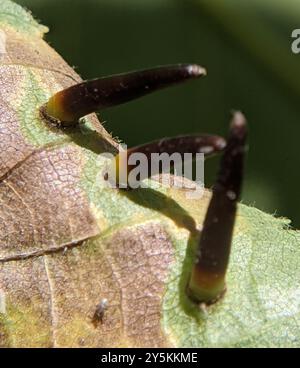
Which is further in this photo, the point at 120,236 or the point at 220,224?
the point at 120,236

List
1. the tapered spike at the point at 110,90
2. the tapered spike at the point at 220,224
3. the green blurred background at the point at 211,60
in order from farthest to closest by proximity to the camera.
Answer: the green blurred background at the point at 211,60 → the tapered spike at the point at 110,90 → the tapered spike at the point at 220,224

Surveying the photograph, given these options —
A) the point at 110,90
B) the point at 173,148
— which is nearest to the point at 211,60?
the point at 110,90

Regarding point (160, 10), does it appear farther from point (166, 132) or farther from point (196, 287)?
point (196, 287)

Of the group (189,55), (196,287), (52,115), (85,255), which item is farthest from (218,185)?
(189,55)

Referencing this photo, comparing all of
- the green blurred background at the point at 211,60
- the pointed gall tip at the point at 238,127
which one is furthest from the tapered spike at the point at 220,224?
the green blurred background at the point at 211,60

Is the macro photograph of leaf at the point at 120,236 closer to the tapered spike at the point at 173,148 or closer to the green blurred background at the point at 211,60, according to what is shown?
the tapered spike at the point at 173,148

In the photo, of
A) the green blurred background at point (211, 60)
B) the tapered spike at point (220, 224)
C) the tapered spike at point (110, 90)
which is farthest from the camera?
the green blurred background at point (211, 60)

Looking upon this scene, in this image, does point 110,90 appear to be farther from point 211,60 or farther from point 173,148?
point 211,60
